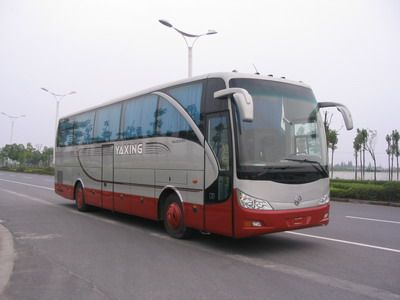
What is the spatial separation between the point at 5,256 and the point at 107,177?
5.07 meters

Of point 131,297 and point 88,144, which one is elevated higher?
point 88,144

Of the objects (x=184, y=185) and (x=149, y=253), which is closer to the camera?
(x=149, y=253)

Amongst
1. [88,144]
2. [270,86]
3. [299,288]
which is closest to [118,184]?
[88,144]

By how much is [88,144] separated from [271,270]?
896 cm

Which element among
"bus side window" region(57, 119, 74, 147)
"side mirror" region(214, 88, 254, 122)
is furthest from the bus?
"bus side window" region(57, 119, 74, 147)

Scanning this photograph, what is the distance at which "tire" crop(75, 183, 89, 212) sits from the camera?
1467 centimetres

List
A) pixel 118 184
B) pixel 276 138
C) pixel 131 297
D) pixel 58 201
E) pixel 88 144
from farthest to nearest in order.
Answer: pixel 58 201
pixel 88 144
pixel 118 184
pixel 276 138
pixel 131 297

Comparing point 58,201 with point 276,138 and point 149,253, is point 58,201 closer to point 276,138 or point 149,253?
point 149,253

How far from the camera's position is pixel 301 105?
340 inches

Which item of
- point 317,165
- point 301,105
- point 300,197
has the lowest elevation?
point 300,197

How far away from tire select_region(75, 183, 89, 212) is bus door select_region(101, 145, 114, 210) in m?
1.78

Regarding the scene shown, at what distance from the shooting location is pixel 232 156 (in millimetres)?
7777

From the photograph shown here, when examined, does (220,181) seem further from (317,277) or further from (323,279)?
(323,279)

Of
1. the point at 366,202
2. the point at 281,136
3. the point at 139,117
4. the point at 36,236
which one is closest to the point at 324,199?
the point at 281,136
